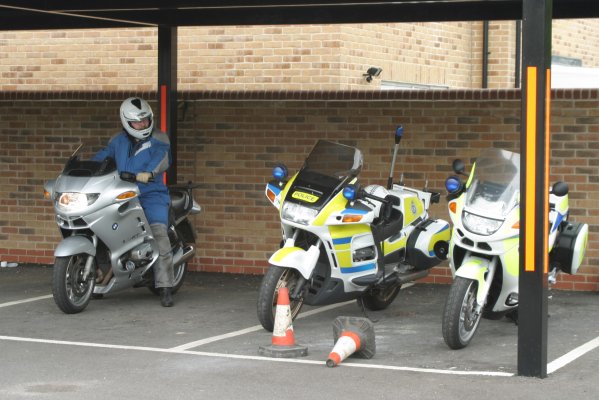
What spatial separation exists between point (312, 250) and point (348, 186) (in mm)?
560

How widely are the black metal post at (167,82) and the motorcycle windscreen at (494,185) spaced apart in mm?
4369

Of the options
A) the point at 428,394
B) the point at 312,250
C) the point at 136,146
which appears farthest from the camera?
the point at 136,146

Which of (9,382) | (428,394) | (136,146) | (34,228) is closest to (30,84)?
(34,228)

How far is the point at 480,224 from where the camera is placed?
28.9 ft

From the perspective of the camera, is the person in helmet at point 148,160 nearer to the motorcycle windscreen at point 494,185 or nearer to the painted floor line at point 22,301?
the painted floor line at point 22,301

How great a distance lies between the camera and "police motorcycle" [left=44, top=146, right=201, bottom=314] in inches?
403

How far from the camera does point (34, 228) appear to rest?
1398cm

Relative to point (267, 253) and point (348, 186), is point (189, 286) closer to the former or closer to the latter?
point (267, 253)

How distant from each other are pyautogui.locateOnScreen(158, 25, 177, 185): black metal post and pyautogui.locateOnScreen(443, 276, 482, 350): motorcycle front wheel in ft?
15.7

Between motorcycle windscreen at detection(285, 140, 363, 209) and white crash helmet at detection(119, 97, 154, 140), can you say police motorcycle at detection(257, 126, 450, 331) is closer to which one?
motorcycle windscreen at detection(285, 140, 363, 209)

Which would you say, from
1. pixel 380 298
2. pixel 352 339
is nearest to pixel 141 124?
pixel 380 298

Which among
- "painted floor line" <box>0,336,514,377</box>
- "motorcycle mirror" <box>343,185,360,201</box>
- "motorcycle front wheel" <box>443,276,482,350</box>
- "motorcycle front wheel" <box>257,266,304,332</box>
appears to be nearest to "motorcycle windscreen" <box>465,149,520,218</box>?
"motorcycle front wheel" <box>443,276,482,350</box>

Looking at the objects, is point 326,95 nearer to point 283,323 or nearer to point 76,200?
point 76,200

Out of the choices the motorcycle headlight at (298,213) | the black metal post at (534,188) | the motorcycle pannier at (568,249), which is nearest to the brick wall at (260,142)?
the motorcycle pannier at (568,249)
